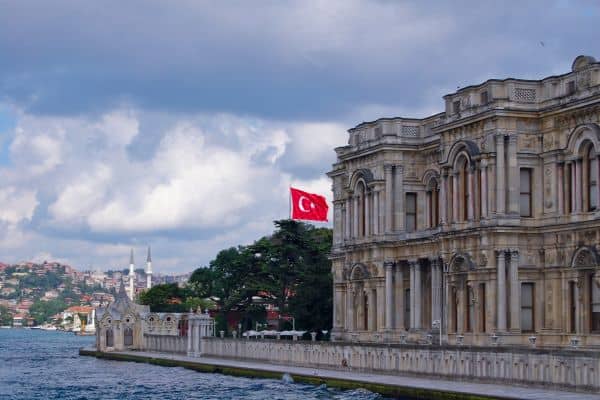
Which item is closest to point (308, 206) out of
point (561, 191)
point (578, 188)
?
point (561, 191)

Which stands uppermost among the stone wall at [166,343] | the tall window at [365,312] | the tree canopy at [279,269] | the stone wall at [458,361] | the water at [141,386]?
the tree canopy at [279,269]

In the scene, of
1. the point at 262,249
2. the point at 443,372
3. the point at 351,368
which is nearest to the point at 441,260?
the point at 351,368

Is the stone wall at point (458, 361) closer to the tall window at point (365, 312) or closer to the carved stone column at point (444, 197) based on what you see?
the tall window at point (365, 312)

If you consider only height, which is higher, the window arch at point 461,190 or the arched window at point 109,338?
the window arch at point 461,190

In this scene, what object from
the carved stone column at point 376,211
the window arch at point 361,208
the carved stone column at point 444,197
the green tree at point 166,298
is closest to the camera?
the carved stone column at point 444,197

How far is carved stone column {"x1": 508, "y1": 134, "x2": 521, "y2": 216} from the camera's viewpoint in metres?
50.0

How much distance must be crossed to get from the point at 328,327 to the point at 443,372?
3215cm

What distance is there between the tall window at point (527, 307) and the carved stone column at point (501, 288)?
3.24 feet

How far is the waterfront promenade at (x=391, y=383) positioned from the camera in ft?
117

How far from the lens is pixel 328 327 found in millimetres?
75625

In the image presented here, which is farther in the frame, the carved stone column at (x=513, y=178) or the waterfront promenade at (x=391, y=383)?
the carved stone column at (x=513, y=178)

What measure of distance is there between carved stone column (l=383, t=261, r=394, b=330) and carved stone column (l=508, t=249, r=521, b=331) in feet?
37.8

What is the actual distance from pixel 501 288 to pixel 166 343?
38.8m

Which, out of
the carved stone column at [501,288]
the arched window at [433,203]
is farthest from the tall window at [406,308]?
the carved stone column at [501,288]
